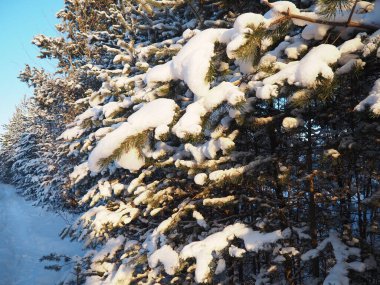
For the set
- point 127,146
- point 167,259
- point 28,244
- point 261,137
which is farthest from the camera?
point 28,244

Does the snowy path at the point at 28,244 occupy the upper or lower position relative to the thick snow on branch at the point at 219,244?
lower

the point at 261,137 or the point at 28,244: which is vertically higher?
the point at 261,137

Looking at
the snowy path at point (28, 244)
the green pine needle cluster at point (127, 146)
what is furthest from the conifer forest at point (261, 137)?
the snowy path at point (28, 244)

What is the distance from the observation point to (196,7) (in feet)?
20.1

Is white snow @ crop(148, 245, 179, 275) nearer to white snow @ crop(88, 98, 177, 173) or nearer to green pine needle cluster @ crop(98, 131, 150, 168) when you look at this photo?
white snow @ crop(88, 98, 177, 173)

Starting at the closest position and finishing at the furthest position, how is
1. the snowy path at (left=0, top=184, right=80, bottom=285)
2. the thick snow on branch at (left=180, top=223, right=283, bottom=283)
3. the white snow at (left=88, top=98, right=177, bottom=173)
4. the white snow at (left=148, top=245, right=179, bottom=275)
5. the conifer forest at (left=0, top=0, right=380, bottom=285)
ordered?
the conifer forest at (left=0, top=0, right=380, bottom=285), the white snow at (left=88, top=98, right=177, bottom=173), the thick snow on branch at (left=180, top=223, right=283, bottom=283), the white snow at (left=148, top=245, right=179, bottom=275), the snowy path at (left=0, top=184, right=80, bottom=285)

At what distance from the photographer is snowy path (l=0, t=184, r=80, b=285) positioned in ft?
36.1

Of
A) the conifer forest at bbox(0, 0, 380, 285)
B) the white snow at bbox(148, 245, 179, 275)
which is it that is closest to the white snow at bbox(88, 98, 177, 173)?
the conifer forest at bbox(0, 0, 380, 285)

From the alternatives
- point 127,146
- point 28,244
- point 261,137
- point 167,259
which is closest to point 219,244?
point 167,259

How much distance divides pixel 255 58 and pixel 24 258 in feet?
46.9

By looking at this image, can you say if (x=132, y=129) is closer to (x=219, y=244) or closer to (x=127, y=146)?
(x=127, y=146)

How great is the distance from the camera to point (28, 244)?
15.0m

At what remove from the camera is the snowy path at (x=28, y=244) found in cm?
1100

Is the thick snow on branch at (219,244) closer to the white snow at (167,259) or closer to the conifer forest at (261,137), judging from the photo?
the conifer forest at (261,137)
